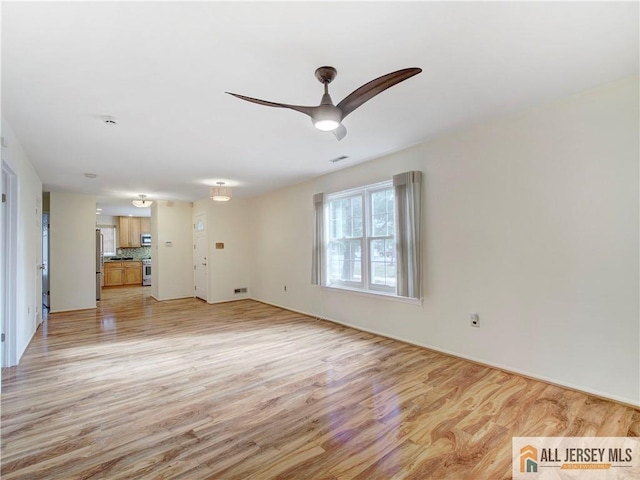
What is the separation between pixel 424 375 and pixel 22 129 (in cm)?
464

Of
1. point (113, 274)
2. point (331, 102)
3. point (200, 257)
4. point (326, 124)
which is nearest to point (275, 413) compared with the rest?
point (326, 124)

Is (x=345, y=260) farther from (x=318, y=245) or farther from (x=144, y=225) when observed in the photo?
(x=144, y=225)

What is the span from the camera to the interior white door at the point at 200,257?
7.39 meters

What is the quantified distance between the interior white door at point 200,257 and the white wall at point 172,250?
0.20 m

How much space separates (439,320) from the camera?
368 cm

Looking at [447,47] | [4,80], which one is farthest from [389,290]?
[4,80]

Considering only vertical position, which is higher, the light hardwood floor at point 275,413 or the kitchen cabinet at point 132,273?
the kitchen cabinet at point 132,273

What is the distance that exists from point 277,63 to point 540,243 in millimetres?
2710

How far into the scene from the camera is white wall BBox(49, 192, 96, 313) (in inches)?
250

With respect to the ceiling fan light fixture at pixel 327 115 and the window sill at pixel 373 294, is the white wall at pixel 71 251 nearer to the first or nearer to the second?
the window sill at pixel 373 294

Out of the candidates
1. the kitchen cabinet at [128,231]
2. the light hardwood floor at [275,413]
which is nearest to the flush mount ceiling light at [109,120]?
the light hardwood floor at [275,413]

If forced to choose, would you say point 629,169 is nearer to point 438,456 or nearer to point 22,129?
point 438,456

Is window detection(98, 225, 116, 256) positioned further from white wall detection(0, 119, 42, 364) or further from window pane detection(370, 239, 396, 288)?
window pane detection(370, 239, 396, 288)

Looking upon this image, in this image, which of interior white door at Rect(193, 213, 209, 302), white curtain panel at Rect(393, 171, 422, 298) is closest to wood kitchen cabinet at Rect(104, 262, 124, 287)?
interior white door at Rect(193, 213, 209, 302)
